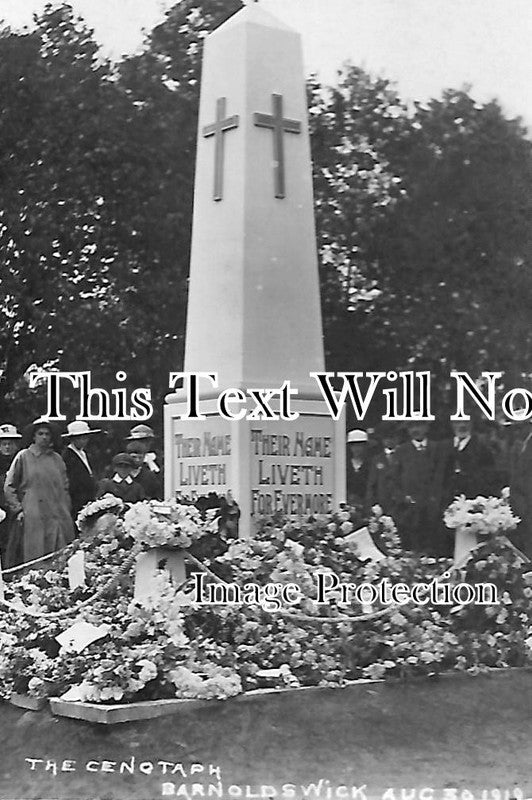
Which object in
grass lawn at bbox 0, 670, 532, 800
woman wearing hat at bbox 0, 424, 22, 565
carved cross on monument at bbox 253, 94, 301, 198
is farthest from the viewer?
woman wearing hat at bbox 0, 424, 22, 565

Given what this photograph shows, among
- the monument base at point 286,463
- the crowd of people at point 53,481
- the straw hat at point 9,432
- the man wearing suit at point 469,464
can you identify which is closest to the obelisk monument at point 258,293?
the monument base at point 286,463

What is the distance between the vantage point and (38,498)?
4.36 metres

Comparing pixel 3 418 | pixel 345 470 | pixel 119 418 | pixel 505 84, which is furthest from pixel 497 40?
pixel 3 418

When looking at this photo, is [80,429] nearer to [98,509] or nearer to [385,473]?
[98,509]

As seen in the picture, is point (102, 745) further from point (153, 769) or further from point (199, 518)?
point (199, 518)

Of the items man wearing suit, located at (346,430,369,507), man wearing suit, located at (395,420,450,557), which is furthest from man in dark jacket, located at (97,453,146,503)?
man wearing suit, located at (395,420,450,557)

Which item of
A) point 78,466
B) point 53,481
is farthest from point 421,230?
point 53,481

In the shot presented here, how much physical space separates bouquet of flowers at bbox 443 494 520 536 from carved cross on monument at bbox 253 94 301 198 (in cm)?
118

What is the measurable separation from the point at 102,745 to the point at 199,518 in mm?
800

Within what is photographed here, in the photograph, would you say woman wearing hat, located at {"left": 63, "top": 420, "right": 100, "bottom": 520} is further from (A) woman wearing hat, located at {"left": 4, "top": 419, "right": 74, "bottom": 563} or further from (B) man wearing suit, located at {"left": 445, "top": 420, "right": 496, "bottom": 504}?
(B) man wearing suit, located at {"left": 445, "top": 420, "right": 496, "bottom": 504}

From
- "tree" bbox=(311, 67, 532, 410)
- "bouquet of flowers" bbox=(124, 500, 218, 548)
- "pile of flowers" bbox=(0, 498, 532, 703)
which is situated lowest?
"pile of flowers" bbox=(0, 498, 532, 703)

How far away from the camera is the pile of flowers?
13.3 ft

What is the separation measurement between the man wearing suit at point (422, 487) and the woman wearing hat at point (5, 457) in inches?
51.6

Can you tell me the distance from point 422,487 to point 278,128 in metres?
1.26
